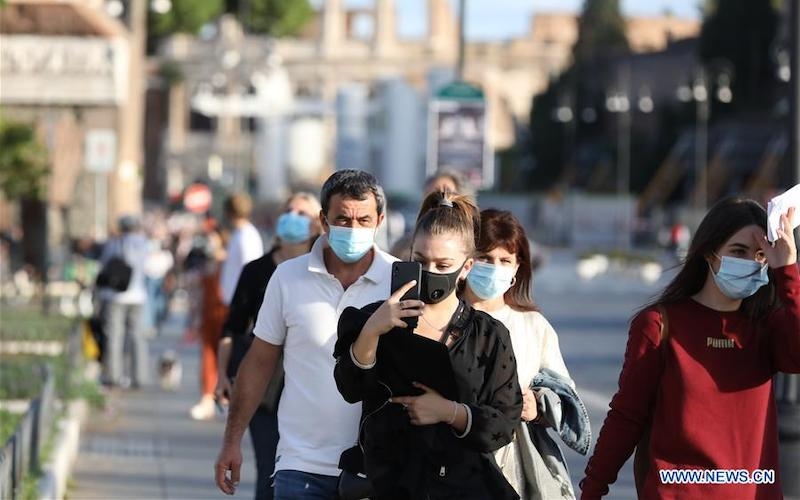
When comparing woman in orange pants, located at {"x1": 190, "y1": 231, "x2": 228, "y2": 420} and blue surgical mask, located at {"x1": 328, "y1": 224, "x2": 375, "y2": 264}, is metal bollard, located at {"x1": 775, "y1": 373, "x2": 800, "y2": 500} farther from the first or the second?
woman in orange pants, located at {"x1": 190, "y1": 231, "x2": 228, "y2": 420}

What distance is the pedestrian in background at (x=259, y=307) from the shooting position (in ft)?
28.2

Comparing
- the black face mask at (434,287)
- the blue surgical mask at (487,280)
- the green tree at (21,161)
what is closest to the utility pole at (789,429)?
the blue surgical mask at (487,280)

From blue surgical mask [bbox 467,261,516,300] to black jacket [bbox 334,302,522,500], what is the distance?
0.70m

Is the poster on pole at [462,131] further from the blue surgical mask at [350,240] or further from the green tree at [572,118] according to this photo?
the green tree at [572,118]

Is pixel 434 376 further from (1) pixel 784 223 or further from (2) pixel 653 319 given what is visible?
(1) pixel 784 223

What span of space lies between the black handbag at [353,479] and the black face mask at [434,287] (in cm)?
63

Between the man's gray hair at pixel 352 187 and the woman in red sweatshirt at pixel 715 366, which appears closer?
the woman in red sweatshirt at pixel 715 366

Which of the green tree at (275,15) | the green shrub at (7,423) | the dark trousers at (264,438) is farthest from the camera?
the green tree at (275,15)

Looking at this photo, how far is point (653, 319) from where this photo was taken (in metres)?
5.88

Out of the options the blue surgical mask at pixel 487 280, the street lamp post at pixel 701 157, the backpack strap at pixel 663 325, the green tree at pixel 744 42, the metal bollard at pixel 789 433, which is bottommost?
the street lamp post at pixel 701 157

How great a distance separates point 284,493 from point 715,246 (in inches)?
62.2

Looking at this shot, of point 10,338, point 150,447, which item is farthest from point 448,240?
point 10,338

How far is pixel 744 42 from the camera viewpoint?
8344cm

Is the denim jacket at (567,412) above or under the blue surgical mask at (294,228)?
under
